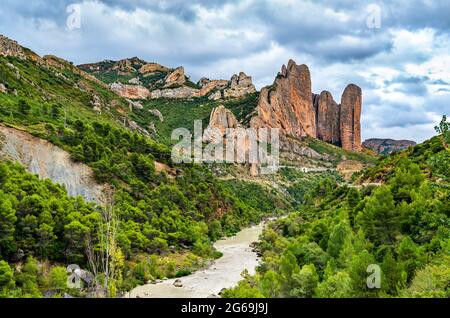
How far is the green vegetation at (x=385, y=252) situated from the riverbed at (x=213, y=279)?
4605 mm

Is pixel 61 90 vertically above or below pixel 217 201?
above

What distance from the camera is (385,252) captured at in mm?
31156

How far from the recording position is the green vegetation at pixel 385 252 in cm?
2366

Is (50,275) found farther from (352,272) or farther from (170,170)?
(170,170)

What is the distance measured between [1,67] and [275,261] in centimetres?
8352

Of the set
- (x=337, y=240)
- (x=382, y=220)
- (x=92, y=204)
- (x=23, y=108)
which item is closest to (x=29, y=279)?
(x=92, y=204)

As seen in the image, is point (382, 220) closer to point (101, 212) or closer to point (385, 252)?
point (385, 252)

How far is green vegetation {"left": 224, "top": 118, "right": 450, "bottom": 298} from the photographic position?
23.7 metres

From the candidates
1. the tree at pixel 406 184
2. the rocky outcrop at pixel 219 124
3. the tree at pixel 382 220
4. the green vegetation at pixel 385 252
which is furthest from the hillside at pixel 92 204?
the rocky outcrop at pixel 219 124

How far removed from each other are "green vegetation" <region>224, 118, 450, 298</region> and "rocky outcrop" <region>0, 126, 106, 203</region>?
101 feet

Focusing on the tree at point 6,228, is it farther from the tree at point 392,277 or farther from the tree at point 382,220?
the tree at point 382,220

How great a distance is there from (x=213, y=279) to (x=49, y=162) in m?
30.7

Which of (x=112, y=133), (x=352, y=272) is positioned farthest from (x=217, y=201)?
(x=352, y=272)

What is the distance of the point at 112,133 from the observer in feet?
278
